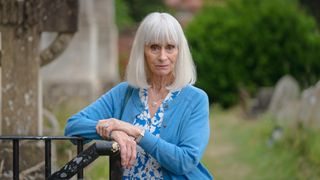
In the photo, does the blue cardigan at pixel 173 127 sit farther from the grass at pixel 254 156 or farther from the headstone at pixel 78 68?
the headstone at pixel 78 68

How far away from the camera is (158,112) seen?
12.3ft

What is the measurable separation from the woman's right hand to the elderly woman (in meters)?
0.03

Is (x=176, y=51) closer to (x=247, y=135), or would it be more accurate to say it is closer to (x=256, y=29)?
(x=247, y=135)

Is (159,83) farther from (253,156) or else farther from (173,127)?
(253,156)

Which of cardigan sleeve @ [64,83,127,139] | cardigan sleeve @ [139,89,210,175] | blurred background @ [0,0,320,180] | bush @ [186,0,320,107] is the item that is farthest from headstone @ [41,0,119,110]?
cardigan sleeve @ [139,89,210,175]

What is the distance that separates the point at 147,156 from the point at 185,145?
7.2 inches

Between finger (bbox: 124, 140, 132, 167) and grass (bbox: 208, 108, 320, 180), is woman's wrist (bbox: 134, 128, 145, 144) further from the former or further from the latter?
grass (bbox: 208, 108, 320, 180)

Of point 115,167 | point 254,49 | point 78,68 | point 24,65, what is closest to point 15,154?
point 115,167

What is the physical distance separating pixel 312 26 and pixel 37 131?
46.0 feet

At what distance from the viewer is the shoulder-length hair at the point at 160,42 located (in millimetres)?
3658

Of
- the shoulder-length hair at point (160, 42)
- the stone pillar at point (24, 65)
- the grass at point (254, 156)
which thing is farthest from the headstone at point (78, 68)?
the shoulder-length hair at point (160, 42)

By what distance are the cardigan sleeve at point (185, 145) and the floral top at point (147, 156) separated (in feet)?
0.29

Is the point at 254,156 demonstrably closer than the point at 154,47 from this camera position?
No

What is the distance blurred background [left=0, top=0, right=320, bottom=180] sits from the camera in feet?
34.6
